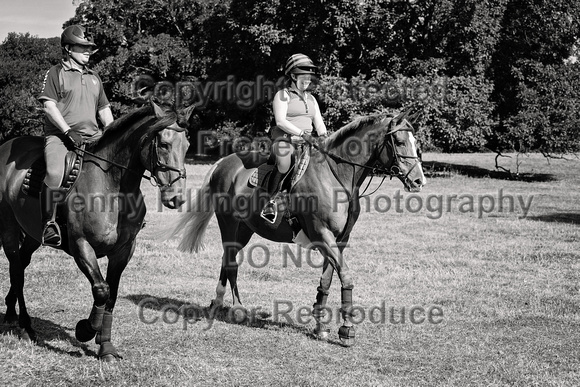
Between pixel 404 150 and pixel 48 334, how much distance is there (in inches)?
191

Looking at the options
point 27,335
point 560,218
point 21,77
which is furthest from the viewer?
point 21,77

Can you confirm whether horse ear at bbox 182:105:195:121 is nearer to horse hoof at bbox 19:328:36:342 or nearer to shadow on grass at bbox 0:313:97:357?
shadow on grass at bbox 0:313:97:357

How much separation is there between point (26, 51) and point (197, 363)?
6353 centimetres

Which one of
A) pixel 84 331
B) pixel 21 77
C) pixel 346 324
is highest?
pixel 21 77

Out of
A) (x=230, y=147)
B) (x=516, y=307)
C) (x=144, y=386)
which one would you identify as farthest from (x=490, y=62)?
(x=144, y=386)

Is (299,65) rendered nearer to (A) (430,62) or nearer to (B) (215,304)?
(B) (215,304)

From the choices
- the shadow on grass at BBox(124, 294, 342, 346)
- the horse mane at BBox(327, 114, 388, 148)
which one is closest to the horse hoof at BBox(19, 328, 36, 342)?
the shadow on grass at BBox(124, 294, 342, 346)

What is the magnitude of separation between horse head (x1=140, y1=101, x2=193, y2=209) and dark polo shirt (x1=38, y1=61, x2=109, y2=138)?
1.22m

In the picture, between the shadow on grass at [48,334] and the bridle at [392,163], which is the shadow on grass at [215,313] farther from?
the bridle at [392,163]

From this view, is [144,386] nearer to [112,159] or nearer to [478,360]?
[112,159]

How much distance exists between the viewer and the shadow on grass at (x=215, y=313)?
26.6 feet

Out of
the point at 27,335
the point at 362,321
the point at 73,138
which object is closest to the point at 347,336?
the point at 362,321

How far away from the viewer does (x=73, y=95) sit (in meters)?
6.68

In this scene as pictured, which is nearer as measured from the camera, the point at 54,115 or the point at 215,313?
the point at 54,115
